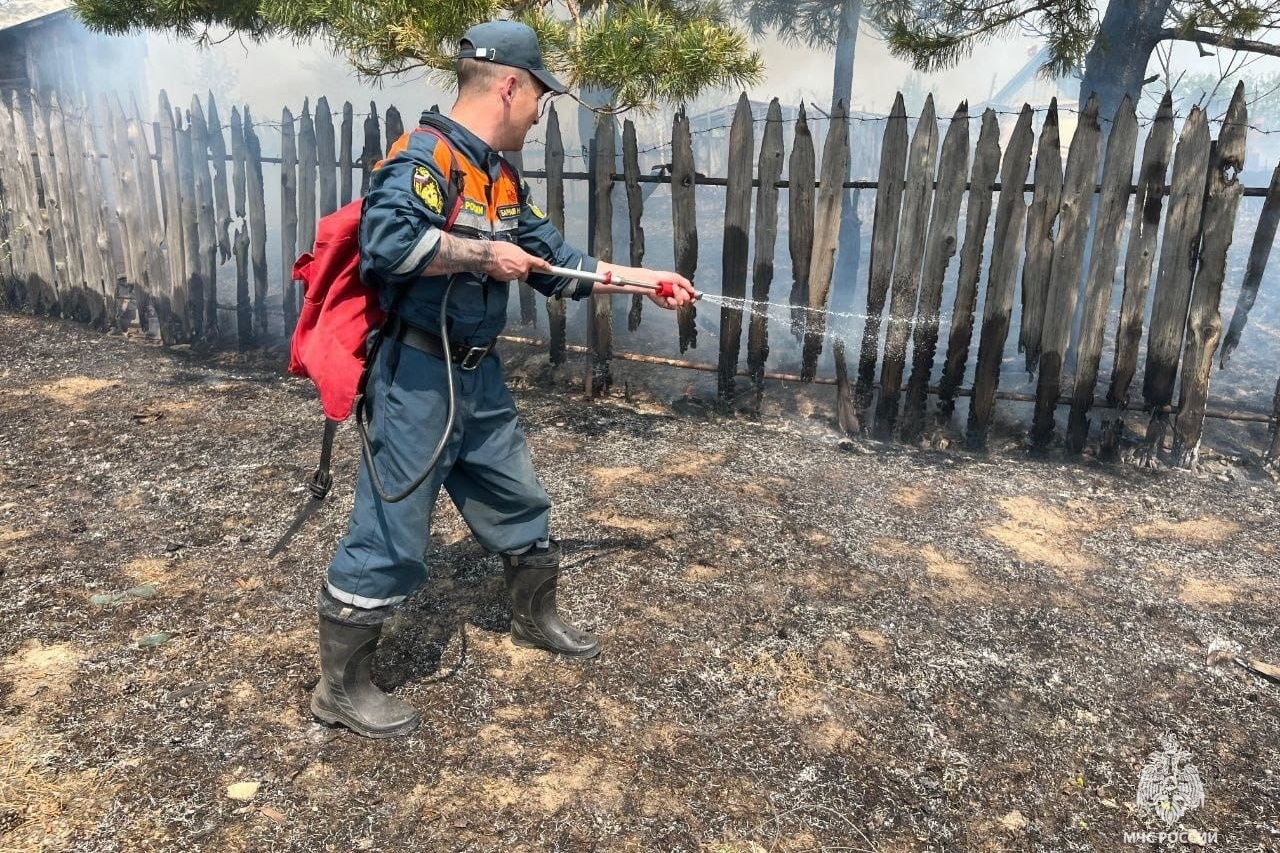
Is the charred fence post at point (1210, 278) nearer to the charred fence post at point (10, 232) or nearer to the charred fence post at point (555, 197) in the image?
the charred fence post at point (555, 197)

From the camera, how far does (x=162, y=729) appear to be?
260 centimetres

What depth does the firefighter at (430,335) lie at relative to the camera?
227 cm

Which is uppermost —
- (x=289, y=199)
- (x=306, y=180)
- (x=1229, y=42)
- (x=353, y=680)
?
(x=1229, y=42)

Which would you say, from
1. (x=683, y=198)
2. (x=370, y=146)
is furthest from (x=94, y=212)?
(x=683, y=198)

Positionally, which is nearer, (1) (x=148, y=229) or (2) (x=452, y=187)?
(2) (x=452, y=187)

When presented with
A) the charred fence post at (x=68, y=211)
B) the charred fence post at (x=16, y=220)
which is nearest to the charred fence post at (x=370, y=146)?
the charred fence post at (x=68, y=211)

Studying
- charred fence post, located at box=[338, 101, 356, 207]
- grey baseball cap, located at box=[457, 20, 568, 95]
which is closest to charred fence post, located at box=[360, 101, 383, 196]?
charred fence post, located at box=[338, 101, 356, 207]

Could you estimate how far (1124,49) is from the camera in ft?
25.3

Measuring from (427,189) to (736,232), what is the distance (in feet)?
12.3

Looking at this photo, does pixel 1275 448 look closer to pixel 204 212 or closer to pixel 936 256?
pixel 936 256

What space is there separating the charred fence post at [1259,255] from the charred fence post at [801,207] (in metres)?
2.53

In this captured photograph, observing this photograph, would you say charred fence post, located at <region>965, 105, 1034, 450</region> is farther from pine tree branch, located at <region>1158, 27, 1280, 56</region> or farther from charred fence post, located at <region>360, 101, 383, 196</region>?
charred fence post, located at <region>360, 101, 383, 196</region>

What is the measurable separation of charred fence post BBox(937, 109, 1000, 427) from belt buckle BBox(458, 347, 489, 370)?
360 cm

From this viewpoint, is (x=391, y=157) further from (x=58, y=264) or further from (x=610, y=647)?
(x=58, y=264)
